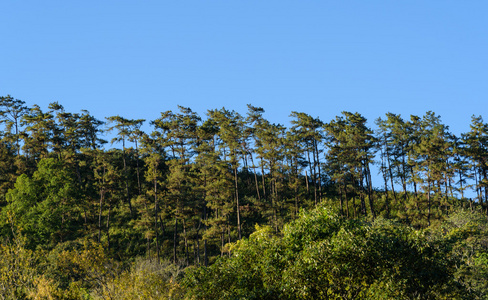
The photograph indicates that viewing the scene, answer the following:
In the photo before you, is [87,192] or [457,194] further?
[87,192]

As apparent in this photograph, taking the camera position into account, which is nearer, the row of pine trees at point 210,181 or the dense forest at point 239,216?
the dense forest at point 239,216

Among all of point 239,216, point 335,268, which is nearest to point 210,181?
point 239,216

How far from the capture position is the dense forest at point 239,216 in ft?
68.4

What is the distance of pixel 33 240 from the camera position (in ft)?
184

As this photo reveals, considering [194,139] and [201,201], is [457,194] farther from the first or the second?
[194,139]

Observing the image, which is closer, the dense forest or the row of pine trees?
the dense forest

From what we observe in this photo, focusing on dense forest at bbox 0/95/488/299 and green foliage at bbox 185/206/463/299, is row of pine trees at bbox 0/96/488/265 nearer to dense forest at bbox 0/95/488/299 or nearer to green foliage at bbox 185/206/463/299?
dense forest at bbox 0/95/488/299

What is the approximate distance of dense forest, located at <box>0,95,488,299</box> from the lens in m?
20.8

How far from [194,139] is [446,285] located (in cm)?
5041

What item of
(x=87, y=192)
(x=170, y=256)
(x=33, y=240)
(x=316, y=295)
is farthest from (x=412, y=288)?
(x=87, y=192)

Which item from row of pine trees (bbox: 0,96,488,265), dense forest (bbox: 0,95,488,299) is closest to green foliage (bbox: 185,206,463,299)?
dense forest (bbox: 0,95,488,299)

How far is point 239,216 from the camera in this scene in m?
52.0

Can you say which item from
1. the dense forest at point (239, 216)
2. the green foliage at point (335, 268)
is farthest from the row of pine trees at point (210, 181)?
the green foliage at point (335, 268)

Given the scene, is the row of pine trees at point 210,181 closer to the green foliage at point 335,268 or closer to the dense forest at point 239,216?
the dense forest at point 239,216
